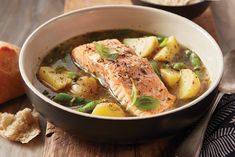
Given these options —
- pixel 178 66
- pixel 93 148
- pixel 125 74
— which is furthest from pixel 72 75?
pixel 178 66

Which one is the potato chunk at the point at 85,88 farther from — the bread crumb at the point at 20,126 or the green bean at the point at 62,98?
the bread crumb at the point at 20,126

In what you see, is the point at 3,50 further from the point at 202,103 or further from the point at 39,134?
the point at 202,103

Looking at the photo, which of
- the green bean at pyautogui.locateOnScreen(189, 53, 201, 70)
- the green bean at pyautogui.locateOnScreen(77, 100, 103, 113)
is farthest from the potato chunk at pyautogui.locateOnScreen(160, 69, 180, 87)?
the green bean at pyautogui.locateOnScreen(77, 100, 103, 113)

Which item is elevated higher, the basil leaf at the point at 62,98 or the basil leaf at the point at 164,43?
the basil leaf at the point at 62,98

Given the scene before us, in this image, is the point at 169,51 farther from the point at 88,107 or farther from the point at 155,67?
the point at 88,107

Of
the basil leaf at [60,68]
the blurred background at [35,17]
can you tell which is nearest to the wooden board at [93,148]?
the basil leaf at [60,68]
